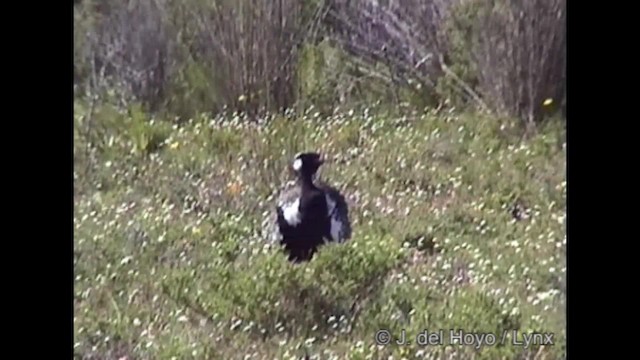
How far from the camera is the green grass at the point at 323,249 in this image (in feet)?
8.57

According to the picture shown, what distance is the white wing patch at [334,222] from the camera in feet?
8.64

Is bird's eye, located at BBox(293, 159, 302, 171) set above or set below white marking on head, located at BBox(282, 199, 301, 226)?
above

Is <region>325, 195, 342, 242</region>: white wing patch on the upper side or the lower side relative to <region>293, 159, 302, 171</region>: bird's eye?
lower

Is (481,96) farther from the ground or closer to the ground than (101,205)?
farther from the ground

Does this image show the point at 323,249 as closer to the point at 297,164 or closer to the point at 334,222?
the point at 334,222

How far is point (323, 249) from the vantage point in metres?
2.63

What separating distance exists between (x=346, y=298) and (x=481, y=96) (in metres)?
0.43

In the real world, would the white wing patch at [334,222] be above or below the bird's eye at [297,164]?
below

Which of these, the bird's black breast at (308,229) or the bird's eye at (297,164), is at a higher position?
the bird's eye at (297,164)

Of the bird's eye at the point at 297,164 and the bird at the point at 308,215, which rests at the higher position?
the bird's eye at the point at 297,164

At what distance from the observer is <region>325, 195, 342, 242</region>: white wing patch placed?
104 inches
